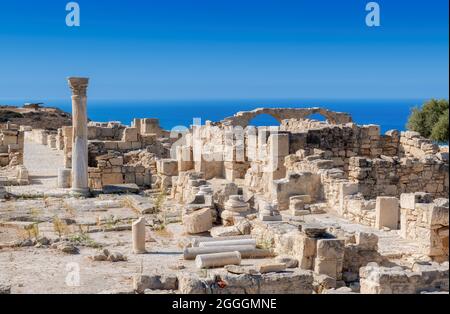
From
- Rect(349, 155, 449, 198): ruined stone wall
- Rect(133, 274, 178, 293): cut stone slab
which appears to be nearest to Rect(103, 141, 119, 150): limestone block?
Rect(349, 155, 449, 198): ruined stone wall

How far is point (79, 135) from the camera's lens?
17.2 metres

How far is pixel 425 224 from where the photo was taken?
36.0 feet

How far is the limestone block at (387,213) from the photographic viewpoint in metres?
12.5

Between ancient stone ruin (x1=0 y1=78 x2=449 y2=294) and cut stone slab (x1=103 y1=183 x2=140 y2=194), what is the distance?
3 cm

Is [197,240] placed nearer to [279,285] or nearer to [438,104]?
[279,285]

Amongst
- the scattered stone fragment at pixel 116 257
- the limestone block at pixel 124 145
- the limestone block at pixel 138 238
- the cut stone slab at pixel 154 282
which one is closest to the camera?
the cut stone slab at pixel 154 282

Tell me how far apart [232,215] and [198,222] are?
2.18 feet

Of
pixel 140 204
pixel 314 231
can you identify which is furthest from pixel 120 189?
pixel 314 231

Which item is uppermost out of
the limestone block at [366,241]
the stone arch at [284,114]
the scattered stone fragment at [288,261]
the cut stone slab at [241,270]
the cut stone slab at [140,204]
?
the stone arch at [284,114]

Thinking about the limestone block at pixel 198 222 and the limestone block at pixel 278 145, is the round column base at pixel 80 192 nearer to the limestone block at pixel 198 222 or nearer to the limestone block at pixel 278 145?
the limestone block at pixel 278 145

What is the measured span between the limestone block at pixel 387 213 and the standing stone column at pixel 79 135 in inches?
314

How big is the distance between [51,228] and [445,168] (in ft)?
31.2

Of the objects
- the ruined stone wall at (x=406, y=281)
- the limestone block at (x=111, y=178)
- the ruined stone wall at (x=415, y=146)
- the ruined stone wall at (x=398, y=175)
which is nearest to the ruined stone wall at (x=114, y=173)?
the limestone block at (x=111, y=178)
